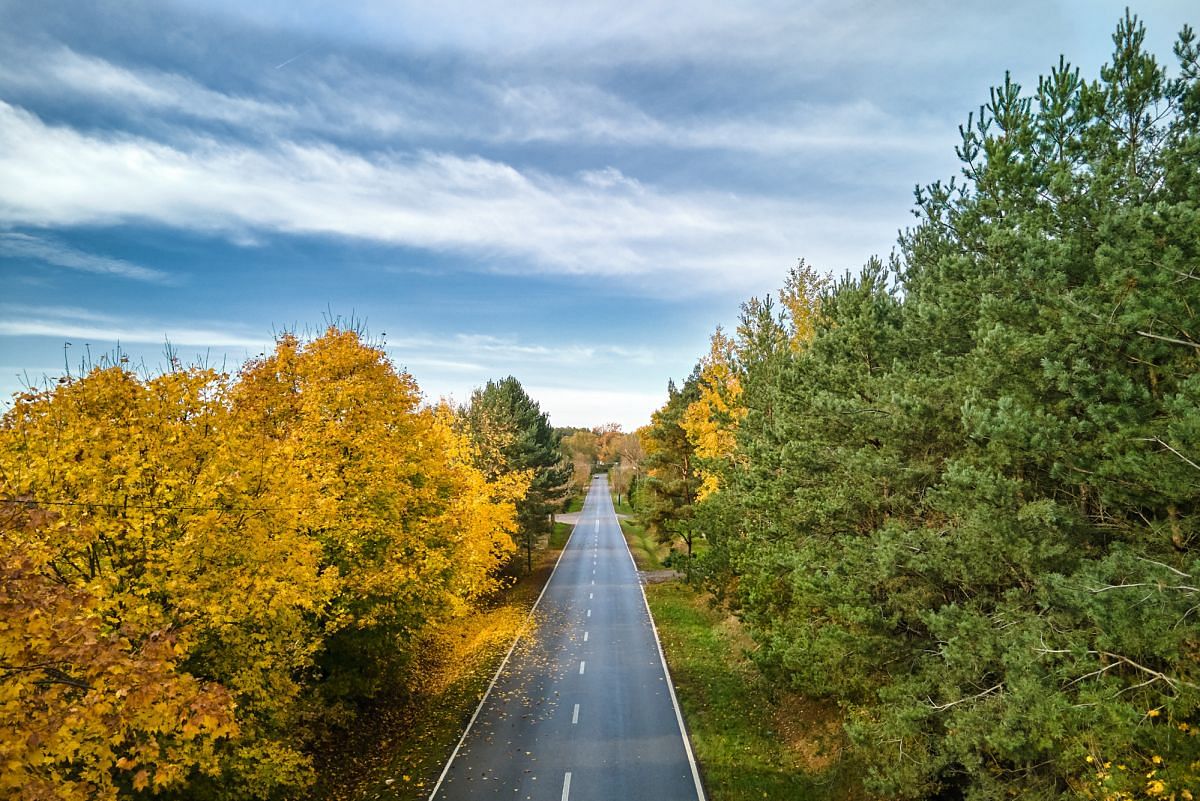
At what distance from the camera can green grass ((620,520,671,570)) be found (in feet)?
154

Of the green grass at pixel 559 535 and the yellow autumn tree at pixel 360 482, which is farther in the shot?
the green grass at pixel 559 535

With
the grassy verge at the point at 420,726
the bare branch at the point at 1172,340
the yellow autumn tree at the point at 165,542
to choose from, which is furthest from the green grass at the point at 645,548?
the bare branch at the point at 1172,340

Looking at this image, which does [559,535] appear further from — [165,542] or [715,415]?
[165,542]

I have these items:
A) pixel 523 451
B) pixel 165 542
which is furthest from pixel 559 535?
pixel 165 542

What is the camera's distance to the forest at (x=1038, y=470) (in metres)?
7.28

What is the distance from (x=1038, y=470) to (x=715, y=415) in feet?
48.4

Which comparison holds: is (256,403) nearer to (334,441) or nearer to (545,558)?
(334,441)

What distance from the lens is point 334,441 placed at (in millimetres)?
16859

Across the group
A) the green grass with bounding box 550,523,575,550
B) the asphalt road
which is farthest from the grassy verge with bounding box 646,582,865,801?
the green grass with bounding box 550,523,575,550

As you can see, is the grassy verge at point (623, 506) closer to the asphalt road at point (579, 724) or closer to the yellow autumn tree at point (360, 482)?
the asphalt road at point (579, 724)

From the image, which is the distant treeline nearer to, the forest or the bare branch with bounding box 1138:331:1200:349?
the forest

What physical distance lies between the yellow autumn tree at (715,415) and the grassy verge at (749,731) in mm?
6877

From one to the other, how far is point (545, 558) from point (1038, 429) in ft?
146

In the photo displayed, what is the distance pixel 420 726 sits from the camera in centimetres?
1886
